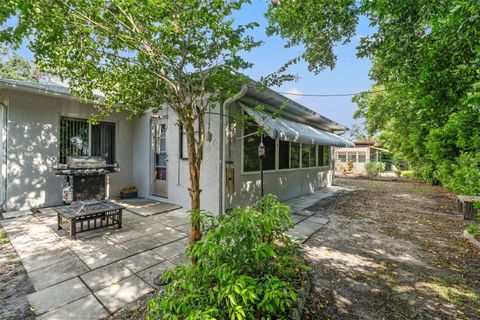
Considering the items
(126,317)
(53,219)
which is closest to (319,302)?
(126,317)

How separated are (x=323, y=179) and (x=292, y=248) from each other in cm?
1096

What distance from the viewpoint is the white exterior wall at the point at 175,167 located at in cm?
616

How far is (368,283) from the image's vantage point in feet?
11.0

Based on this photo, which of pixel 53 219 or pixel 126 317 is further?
pixel 53 219

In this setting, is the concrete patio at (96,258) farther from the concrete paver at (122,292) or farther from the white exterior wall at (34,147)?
the white exterior wall at (34,147)

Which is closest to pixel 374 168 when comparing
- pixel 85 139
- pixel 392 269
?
pixel 392 269

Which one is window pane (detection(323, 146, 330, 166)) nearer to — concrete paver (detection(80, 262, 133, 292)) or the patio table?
the patio table

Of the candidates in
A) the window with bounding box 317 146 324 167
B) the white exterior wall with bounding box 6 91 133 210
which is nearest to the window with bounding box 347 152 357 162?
the window with bounding box 317 146 324 167

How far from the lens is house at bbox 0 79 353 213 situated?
20.1 ft

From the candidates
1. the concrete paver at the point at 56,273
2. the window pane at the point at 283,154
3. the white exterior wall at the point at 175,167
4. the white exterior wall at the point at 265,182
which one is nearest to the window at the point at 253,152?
the white exterior wall at the point at 265,182

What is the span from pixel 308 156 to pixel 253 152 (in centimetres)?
481

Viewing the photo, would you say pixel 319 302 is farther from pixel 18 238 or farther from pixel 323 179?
pixel 323 179

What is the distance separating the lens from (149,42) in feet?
10.2

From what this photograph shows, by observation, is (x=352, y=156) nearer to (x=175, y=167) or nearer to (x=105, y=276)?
(x=175, y=167)
